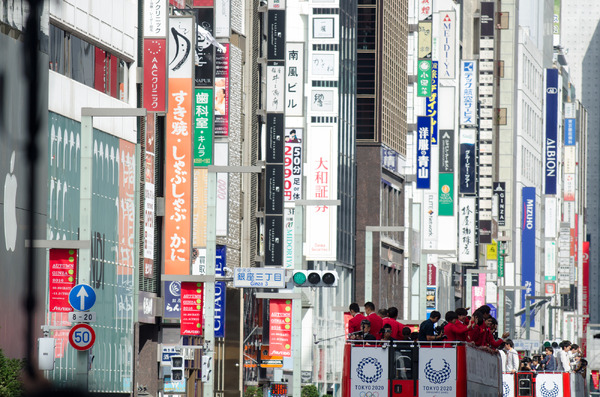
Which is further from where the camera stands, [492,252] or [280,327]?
[492,252]

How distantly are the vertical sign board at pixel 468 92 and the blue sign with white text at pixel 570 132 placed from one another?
268 feet

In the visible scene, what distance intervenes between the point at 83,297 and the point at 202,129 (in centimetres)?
2698

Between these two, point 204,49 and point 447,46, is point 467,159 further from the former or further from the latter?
point 204,49

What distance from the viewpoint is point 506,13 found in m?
146

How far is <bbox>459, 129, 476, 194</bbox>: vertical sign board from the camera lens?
348 ft

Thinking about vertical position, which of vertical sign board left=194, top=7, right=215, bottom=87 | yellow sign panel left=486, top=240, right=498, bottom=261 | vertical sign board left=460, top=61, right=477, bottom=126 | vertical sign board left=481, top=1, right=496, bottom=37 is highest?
vertical sign board left=481, top=1, right=496, bottom=37

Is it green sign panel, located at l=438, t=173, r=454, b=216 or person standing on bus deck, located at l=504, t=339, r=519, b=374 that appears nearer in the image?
person standing on bus deck, located at l=504, t=339, r=519, b=374

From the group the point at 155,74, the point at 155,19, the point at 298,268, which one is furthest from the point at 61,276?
the point at 155,19

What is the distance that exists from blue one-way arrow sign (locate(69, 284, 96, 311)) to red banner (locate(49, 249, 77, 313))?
445 centimetres

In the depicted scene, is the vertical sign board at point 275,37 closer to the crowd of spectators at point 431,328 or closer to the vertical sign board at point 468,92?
the crowd of spectators at point 431,328

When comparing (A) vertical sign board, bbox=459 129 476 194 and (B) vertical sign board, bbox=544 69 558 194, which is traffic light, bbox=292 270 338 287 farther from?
(B) vertical sign board, bbox=544 69 558 194

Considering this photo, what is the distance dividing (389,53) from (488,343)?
62.5m

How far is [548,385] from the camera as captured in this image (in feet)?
94.3

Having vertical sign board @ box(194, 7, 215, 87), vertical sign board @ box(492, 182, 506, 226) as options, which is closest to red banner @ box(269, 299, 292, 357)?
vertical sign board @ box(194, 7, 215, 87)
